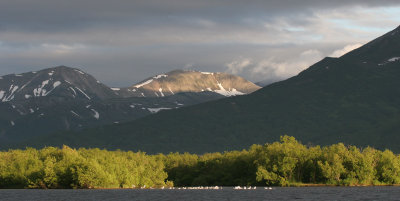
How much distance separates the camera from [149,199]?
147000mm

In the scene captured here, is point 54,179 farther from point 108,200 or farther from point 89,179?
point 108,200

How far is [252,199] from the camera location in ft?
475

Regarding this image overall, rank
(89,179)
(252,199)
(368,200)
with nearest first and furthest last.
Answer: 1. (368,200)
2. (252,199)
3. (89,179)

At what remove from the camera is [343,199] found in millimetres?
140500

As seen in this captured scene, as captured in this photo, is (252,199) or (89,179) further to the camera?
(89,179)

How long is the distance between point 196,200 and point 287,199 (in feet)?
65.2

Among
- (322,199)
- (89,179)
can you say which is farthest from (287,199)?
(89,179)

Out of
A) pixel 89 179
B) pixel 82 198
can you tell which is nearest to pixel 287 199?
pixel 82 198

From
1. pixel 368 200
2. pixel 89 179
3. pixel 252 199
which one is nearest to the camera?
pixel 368 200

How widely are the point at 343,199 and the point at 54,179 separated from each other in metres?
89.8

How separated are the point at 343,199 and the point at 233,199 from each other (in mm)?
24124

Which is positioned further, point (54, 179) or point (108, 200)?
point (54, 179)

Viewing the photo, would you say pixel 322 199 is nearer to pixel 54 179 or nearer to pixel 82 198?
pixel 82 198

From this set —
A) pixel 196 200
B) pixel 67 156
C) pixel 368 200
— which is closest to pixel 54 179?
pixel 67 156
